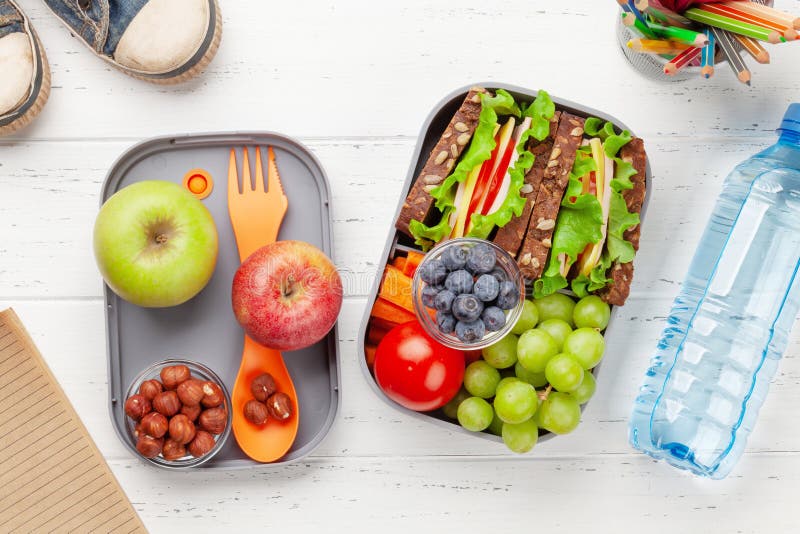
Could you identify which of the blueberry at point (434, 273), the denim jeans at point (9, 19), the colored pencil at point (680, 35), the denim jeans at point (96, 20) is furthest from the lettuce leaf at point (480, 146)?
the denim jeans at point (9, 19)

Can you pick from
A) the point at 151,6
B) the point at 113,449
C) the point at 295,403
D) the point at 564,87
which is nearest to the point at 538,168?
the point at 564,87

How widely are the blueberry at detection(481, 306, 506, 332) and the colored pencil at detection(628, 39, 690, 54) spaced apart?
0.38m

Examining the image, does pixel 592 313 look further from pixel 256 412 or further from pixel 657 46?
pixel 256 412

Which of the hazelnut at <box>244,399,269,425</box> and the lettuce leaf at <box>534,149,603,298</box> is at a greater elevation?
the lettuce leaf at <box>534,149,603,298</box>

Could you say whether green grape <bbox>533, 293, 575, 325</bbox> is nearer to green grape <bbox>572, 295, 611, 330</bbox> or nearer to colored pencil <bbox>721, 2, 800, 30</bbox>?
green grape <bbox>572, 295, 611, 330</bbox>

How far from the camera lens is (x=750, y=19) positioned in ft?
2.87

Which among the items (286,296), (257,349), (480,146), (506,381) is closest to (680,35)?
(480,146)

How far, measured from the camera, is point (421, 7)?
3.63 ft

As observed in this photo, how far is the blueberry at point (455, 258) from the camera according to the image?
878 millimetres

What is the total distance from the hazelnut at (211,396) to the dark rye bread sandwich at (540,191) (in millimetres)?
336

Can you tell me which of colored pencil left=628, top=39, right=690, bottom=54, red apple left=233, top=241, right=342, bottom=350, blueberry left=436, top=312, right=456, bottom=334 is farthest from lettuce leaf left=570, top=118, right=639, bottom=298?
red apple left=233, top=241, right=342, bottom=350

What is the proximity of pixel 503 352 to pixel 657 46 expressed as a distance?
0.45m

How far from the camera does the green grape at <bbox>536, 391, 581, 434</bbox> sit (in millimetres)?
940

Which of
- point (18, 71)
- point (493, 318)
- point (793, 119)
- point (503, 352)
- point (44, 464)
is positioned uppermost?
point (793, 119)
